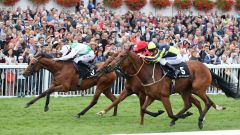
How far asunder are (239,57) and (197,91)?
24.9ft

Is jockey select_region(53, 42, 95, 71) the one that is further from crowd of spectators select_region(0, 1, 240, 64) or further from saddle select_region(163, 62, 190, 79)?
saddle select_region(163, 62, 190, 79)

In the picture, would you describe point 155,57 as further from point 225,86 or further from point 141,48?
point 225,86

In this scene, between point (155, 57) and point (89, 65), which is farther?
point (89, 65)

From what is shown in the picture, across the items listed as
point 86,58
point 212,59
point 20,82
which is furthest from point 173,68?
point 212,59

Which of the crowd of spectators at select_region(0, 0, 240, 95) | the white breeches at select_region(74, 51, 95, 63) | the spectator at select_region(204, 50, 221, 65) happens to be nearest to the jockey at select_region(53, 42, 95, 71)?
the white breeches at select_region(74, 51, 95, 63)

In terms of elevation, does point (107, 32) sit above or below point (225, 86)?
above

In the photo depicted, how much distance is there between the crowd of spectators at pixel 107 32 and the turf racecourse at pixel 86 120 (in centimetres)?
142

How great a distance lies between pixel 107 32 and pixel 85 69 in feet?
18.0

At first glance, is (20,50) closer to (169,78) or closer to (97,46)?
(97,46)

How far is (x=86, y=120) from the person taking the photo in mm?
13266

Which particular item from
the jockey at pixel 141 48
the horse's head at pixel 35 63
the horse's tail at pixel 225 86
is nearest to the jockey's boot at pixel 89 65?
the horse's head at pixel 35 63

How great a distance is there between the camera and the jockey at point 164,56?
1224 centimetres

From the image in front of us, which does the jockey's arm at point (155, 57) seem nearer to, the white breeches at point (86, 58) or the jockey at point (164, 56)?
the jockey at point (164, 56)

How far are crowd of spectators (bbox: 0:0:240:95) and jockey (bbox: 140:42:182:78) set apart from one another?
3.24m
